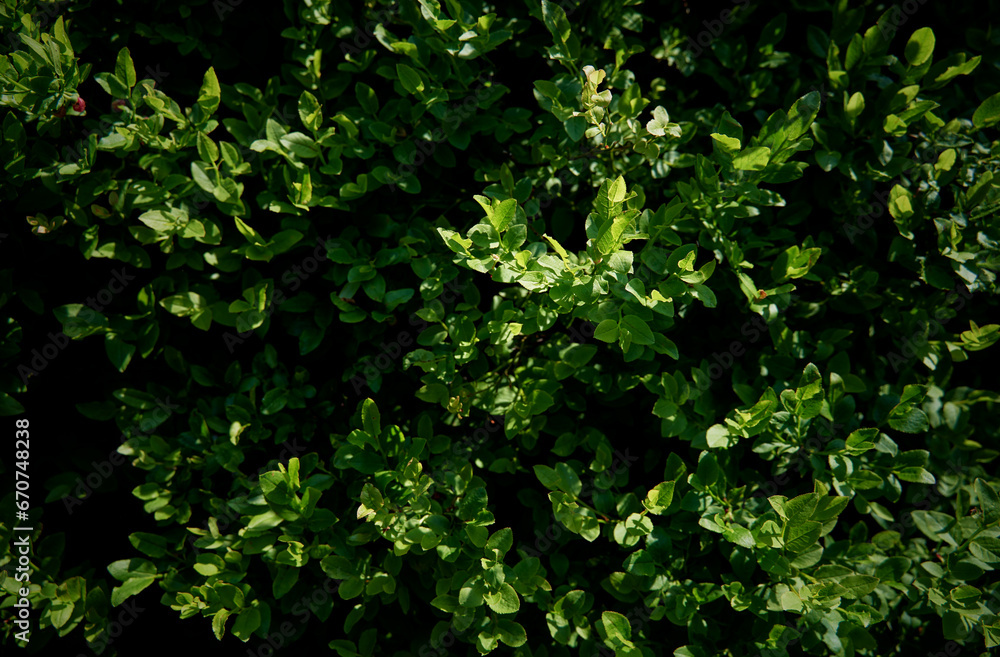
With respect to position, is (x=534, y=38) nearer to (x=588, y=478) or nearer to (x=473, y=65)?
(x=473, y=65)

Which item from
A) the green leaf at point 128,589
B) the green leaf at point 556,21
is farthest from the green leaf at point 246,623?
the green leaf at point 556,21

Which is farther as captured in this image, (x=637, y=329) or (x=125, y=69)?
(x=125, y=69)

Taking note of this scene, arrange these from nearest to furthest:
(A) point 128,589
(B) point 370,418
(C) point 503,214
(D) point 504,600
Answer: (C) point 503,214, (D) point 504,600, (B) point 370,418, (A) point 128,589

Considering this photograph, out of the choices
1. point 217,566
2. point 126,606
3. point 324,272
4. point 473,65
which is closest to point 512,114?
point 473,65

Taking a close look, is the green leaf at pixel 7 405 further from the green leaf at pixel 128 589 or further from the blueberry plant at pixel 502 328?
the green leaf at pixel 128 589

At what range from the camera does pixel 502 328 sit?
1.78m

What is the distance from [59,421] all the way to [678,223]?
2118 mm

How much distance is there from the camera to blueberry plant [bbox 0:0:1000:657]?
5.83 ft

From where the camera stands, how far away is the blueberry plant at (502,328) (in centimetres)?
178

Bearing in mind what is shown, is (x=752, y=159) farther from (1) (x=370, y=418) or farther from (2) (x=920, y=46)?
(1) (x=370, y=418)

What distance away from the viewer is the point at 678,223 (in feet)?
6.24

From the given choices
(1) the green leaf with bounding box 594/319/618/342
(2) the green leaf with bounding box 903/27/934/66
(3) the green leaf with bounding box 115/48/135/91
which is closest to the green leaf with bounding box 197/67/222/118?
(3) the green leaf with bounding box 115/48/135/91

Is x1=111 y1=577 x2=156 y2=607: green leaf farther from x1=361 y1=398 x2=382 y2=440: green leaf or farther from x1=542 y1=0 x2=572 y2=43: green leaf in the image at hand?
x1=542 y1=0 x2=572 y2=43: green leaf

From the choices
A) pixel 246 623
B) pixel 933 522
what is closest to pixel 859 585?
pixel 933 522
